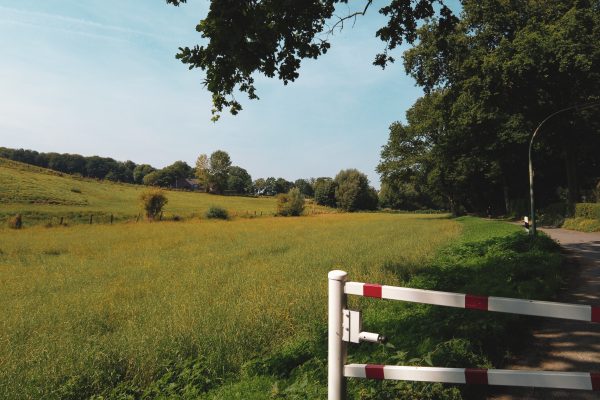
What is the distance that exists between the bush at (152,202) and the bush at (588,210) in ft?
139

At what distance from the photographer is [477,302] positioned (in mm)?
2441

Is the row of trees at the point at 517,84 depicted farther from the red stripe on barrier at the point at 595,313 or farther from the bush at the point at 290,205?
the bush at the point at 290,205

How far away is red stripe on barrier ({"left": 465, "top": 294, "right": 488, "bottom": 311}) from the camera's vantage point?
2399 mm

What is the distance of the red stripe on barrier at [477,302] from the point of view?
2399 mm

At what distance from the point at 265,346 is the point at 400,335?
2.03 m

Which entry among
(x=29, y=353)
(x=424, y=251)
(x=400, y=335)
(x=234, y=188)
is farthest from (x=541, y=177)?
(x=234, y=188)

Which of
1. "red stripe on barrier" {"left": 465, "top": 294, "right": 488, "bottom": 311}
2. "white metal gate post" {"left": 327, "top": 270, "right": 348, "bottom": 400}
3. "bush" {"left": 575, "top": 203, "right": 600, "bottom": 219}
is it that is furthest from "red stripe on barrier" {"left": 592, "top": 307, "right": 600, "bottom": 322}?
"bush" {"left": 575, "top": 203, "right": 600, "bottom": 219}

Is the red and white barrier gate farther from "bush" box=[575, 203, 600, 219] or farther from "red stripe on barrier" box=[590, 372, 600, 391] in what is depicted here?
"bush" box=[575, 203, 600, 219]

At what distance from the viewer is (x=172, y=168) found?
5089 inches

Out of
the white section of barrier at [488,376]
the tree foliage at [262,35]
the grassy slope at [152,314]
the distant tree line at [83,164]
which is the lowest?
the grassy slope at [152,314]


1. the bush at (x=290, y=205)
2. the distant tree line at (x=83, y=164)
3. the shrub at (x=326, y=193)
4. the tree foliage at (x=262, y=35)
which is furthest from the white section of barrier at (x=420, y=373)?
the distant tree line at (x=83, y=164)

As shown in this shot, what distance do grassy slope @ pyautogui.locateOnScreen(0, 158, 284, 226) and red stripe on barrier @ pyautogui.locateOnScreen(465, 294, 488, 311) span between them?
44059 millimetres

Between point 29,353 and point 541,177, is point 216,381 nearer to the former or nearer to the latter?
point 29,353

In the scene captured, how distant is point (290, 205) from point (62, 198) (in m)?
34.8
